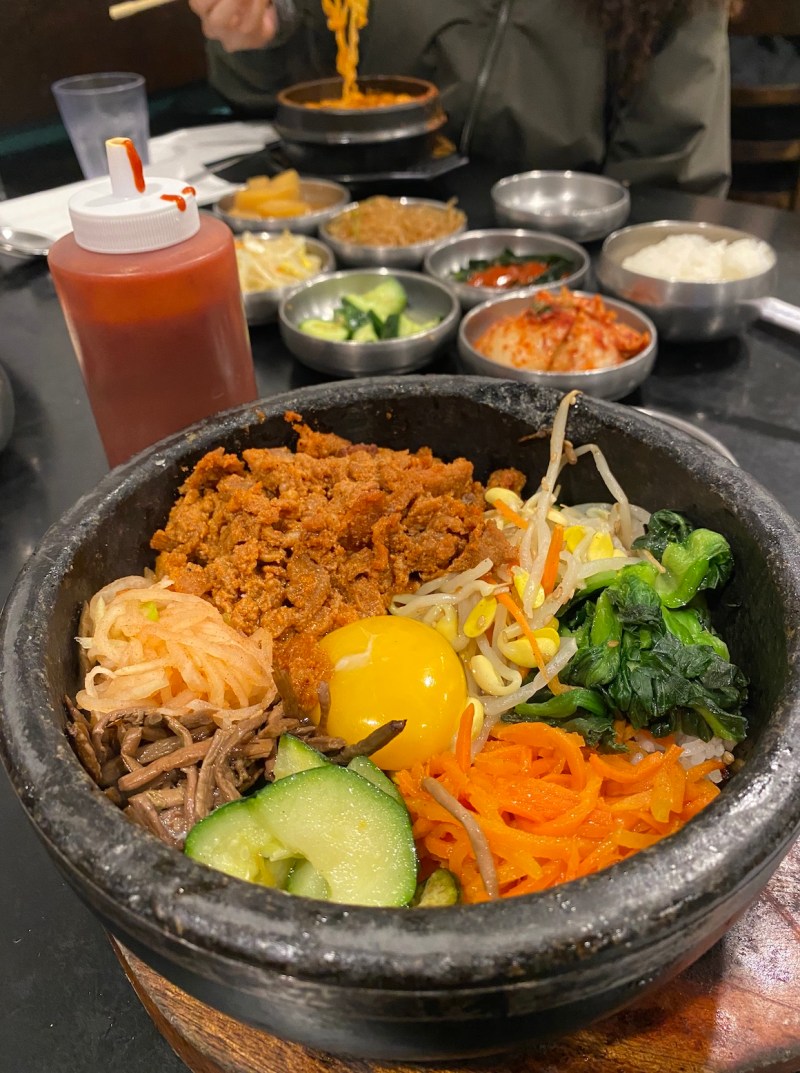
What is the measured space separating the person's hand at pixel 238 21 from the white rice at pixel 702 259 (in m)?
2.66

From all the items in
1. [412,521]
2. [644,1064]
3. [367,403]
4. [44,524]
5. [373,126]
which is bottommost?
[644,1064]

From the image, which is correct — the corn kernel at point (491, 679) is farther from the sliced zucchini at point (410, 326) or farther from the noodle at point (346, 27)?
the noodle at point (346, 27)

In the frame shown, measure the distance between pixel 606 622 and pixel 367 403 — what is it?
0.69 metres

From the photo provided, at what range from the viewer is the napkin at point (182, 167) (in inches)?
148

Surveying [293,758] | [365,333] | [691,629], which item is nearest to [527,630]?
[691,629]

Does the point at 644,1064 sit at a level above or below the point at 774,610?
below

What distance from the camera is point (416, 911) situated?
82 centimetres

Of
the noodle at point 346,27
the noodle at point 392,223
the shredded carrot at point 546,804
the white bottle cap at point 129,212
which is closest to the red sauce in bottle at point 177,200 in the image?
the white bottle cap at point 129,212

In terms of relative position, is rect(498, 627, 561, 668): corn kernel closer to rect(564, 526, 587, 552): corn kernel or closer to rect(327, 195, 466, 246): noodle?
rect(564, 526, 587, 552): corn kernel

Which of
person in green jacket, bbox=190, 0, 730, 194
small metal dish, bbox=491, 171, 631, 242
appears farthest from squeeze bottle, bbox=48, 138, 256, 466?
person in green jacket, bbox=190, 0, 730, 194

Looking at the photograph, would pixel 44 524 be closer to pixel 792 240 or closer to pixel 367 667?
pixel 367 667

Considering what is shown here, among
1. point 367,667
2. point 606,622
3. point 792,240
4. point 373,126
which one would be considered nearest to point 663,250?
point 792,240

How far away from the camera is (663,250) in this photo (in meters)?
3.11

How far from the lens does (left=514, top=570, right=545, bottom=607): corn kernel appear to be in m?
1.43
